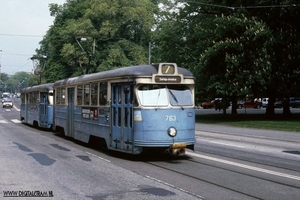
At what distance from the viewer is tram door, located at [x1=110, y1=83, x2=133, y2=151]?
13.4m

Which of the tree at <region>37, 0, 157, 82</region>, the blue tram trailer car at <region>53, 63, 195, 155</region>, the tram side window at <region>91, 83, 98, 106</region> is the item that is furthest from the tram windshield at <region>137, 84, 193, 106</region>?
the tree at <region>37, 0, 157, 82</region>

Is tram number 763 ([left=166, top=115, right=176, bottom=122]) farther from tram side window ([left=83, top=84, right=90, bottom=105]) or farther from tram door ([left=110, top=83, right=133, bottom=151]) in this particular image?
tram side window ([left=83, top=84, right=90, bottom=105])

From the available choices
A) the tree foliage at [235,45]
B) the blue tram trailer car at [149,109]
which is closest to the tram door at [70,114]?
the blue tram trailer car at [149,109]

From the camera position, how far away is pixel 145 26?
59094mm

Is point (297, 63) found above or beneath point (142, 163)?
above

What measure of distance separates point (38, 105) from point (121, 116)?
16.4 m

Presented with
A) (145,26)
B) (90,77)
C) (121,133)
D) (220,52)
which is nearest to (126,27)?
(145,26)

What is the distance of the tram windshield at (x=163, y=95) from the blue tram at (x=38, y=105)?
14222 mm

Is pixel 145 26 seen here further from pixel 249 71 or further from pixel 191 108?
pixel 191 108

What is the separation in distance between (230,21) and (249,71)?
3675 mm

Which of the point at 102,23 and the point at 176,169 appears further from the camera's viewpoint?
the point at 102,23

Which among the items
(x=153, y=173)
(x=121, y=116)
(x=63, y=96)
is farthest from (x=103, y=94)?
(x=63, y=96)

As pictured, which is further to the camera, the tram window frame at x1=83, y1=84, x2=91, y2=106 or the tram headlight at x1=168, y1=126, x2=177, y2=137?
the tram window frame at x1=83, y1=84, x2=91, y2=106

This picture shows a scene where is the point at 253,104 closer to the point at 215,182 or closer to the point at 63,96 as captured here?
the point at 63,96
